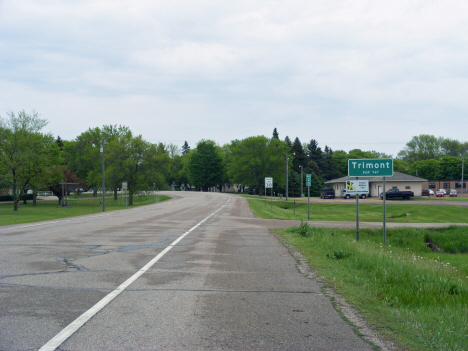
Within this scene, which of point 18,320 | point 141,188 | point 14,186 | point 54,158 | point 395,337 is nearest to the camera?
point 395,337

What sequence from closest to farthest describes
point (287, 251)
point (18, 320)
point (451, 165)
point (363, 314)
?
point (18, 320) < point (363, 314) < point (287, 251) < point (451, 165)

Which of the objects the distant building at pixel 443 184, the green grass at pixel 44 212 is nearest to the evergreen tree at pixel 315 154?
the distant building at pixel 443 184

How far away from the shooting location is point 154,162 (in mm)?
66562

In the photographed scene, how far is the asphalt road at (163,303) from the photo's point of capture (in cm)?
477

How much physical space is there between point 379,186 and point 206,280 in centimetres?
7332

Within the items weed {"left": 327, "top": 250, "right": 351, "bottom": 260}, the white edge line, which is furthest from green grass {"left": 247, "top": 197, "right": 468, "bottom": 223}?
the white edge line

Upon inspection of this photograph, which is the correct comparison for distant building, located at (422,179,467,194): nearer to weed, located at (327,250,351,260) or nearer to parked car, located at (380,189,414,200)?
parked car, located at (380,189,414,200)

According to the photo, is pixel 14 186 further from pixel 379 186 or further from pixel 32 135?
pixel 379 186

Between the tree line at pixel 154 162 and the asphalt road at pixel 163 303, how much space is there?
37.9 metres

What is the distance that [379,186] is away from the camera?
76438 mm

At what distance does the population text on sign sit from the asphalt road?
4.59m

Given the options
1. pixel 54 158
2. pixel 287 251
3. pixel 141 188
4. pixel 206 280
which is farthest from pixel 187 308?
pixel 54 158

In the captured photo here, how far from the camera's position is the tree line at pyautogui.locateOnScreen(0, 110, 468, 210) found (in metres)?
60.1

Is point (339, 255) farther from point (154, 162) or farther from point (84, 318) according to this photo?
point (154, 162)
